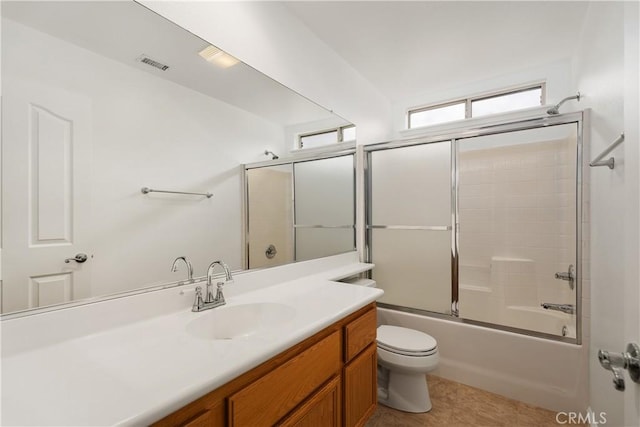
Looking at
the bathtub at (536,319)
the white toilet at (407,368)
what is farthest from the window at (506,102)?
the white toilet at (407,368)

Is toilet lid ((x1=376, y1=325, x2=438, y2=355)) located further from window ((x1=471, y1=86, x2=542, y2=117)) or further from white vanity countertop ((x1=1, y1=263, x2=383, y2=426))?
window ((x1=471, y1=86, x2=542, y2=117))

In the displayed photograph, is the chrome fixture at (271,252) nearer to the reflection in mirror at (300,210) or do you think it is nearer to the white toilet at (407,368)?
the reflection in mirror at (300,210)

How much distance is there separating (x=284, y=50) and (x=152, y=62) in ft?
3.10

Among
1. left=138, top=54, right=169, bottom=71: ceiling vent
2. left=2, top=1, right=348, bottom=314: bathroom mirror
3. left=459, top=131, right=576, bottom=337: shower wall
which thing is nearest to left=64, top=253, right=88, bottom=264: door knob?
left=2, top=1, right=348, bottom=314: bathroom mirror

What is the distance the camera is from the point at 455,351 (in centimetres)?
220

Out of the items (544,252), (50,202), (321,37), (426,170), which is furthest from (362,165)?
(50,202)

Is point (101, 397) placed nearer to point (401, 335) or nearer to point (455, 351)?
point (401, 335)

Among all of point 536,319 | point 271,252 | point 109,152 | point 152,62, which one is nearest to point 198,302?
point 271,252

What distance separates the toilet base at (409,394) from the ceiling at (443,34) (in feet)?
8.06

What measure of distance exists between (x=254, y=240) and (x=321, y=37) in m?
1.66

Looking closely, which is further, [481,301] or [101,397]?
[481,301]

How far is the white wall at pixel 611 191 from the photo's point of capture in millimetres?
655

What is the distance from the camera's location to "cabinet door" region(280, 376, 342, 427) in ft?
3.32

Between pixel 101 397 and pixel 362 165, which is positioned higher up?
pixel 362 165
